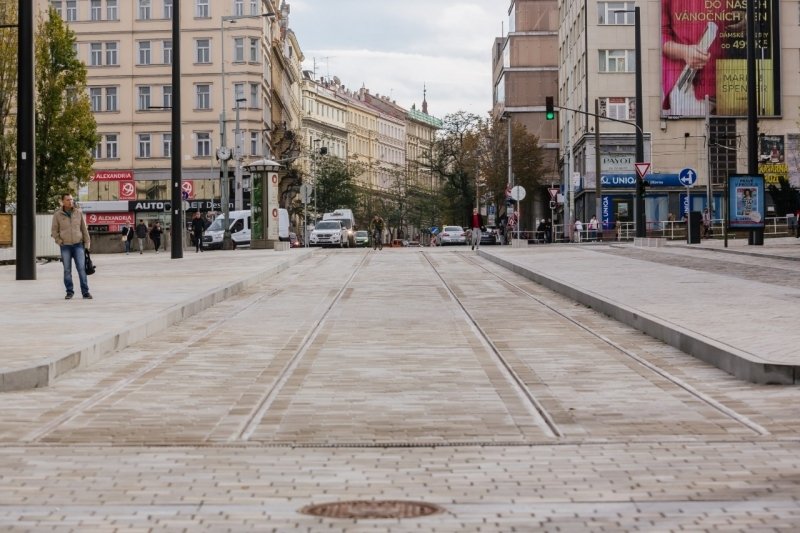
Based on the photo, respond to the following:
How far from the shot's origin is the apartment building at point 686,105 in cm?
8112

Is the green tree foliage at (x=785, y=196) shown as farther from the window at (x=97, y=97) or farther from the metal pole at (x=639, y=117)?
the window at (x=97, y=97)

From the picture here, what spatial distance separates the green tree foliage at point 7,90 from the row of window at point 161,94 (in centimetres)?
4924

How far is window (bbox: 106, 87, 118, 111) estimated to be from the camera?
9938cm

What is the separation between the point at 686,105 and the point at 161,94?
3615 cm

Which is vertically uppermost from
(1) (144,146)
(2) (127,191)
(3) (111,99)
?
(3) (111,99)

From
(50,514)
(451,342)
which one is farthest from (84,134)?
(50,514)

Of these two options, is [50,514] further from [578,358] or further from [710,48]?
[710,48]

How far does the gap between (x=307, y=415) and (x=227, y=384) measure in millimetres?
2112

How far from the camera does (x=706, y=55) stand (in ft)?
266

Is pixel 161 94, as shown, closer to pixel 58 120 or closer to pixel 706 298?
pixel 58 120

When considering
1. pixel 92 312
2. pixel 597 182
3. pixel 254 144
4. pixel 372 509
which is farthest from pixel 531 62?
pixel 372 509

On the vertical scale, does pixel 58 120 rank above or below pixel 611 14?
below

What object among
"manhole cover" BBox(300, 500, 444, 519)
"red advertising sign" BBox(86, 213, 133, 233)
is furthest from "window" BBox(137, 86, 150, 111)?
"manhole cover" BBox(300, 500, 444, 519)

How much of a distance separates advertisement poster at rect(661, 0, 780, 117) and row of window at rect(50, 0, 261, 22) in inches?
1194
